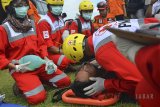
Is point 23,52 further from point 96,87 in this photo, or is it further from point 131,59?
point 131,59

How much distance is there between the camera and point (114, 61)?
3.18 m

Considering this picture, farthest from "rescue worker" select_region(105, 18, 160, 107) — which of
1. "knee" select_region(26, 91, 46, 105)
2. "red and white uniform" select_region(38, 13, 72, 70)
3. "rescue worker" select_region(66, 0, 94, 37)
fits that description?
"rescue worker" select_region(66, 0, 94, 37)

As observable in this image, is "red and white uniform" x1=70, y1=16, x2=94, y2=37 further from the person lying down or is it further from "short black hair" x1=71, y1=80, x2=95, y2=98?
"short black hair" x1=71, y1=80, x2=95, y2=98

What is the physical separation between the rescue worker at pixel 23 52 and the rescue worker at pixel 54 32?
586 mm

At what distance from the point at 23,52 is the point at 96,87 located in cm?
121

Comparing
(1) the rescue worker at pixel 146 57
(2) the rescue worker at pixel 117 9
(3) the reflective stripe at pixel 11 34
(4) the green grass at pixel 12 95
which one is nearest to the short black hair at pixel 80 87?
(4) the green grass at pixel 12 95

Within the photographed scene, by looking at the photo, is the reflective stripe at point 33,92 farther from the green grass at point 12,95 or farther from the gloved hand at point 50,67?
the gloved hand at point 50,67

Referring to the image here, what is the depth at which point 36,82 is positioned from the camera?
422 cm

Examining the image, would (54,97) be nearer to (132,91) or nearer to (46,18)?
(132,91)

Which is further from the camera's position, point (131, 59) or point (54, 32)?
point (54, 32)

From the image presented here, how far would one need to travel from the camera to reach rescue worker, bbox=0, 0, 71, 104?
4.10 m

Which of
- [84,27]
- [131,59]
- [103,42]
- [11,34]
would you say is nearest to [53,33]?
[84,27]

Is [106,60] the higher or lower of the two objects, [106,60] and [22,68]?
the higher

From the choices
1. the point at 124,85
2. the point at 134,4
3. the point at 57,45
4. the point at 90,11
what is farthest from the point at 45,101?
the point at 134,4
